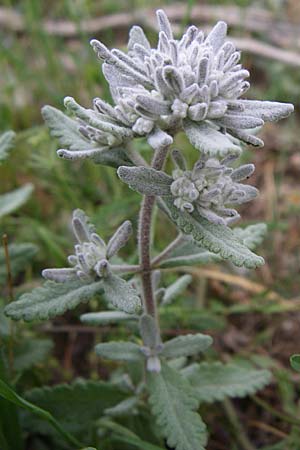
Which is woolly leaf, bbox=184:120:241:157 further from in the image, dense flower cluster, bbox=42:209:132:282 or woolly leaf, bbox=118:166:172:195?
dense flower cluster, bbox=42:209:132:282

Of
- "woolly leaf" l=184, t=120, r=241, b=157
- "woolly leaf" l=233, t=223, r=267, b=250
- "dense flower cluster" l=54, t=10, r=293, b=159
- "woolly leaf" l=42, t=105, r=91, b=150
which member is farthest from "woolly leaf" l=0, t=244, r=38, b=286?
"woolly leaf" l=184, t=120, r=241, b=157

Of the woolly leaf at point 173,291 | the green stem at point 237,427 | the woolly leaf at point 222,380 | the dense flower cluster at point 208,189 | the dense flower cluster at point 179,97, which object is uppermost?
the dense flower cluster at point 179,97

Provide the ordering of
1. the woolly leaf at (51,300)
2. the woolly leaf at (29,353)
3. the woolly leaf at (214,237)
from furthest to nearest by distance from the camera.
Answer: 1. the woolly leaf at (29,353)
2. the woolly leaf at (51,300)
3. the woolly leaf at (214,237)

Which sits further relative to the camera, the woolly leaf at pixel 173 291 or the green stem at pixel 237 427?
the green stem at pixel 237 427

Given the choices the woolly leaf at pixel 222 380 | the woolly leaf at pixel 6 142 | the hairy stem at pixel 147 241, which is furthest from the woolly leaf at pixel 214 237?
the woolly leaf at pixel 222 380

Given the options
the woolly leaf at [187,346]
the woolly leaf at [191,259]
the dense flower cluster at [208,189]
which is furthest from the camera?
the woolly leaf at [187,346]

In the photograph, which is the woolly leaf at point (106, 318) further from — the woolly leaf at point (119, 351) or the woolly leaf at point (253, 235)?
the woolly leaf at point (253, 235)

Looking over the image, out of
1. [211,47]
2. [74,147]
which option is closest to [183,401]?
[74,147]

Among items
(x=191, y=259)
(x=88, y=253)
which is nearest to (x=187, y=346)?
(x=191, y=259)
